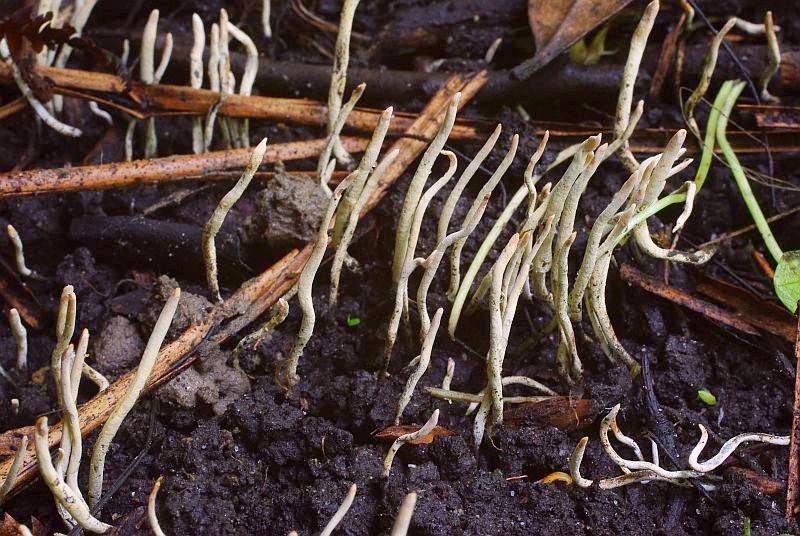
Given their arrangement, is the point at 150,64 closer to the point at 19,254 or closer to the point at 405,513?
the point at 19,254

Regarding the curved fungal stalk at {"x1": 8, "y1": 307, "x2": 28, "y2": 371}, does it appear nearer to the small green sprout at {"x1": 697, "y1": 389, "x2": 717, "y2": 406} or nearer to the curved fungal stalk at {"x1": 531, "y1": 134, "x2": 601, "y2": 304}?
the curved fungal stalk at {"x1": 531, "y1": 134, "x2": 601, "y2": 304}

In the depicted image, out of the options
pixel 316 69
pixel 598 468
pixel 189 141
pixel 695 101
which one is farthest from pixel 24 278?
pixel 695 101

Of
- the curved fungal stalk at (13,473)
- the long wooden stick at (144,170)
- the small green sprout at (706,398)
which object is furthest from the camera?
the long wooden stick at (144,170)

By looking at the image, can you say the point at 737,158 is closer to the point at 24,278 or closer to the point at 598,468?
the point at 598,468

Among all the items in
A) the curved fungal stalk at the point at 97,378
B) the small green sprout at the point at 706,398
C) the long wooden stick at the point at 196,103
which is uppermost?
the long wooden stick at the point at 196,103

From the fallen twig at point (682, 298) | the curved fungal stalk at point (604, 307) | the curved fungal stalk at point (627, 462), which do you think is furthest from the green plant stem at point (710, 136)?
the curved fungal stalk at point (627, 462)

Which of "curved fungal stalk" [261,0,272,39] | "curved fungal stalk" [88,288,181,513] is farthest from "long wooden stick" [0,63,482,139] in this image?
"curved fungal stalk" [88,288,181,513]

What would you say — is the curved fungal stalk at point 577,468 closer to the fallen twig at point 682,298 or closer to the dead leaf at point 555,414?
the dead leaf at point 555,414
